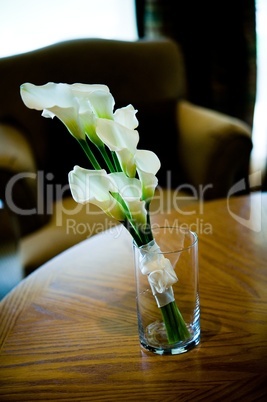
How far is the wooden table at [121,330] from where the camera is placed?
0.64 meters

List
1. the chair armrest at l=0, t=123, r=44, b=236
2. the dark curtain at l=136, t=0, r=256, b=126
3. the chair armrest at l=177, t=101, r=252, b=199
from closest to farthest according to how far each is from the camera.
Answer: the chair armrest at l=0, t=123, r=44, b=236, the chair armrest at l=177, t=101, r=252, b=199, the dark curtain at l=136, t=0, r=256, b=126

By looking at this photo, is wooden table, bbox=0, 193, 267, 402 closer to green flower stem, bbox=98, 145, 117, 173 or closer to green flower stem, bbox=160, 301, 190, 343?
green flower stem, bbox=160, 301, 190, 343

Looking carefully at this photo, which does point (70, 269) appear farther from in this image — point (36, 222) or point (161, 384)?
point (36, 222)

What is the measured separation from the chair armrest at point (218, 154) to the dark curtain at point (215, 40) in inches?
24.8

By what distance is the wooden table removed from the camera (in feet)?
2.09

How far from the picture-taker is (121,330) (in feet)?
2.50

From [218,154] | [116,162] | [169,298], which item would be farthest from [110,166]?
[218,154]

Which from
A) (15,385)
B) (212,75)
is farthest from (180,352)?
(212,75)

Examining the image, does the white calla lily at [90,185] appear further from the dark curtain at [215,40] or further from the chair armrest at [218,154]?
the dark curtain at [215,40]

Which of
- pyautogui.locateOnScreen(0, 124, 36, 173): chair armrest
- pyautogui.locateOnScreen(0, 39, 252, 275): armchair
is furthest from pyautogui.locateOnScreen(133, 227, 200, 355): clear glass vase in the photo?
pyautogui.locateOnScreen(0, 124, 36, 173): chair armrest

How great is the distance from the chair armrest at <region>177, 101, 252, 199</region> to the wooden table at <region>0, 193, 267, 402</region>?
0.51 meters

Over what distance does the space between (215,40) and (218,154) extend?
848 mm

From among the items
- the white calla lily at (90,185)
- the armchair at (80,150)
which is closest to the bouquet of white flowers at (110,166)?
the white calla lily at (90,185)

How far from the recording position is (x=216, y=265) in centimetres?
91
